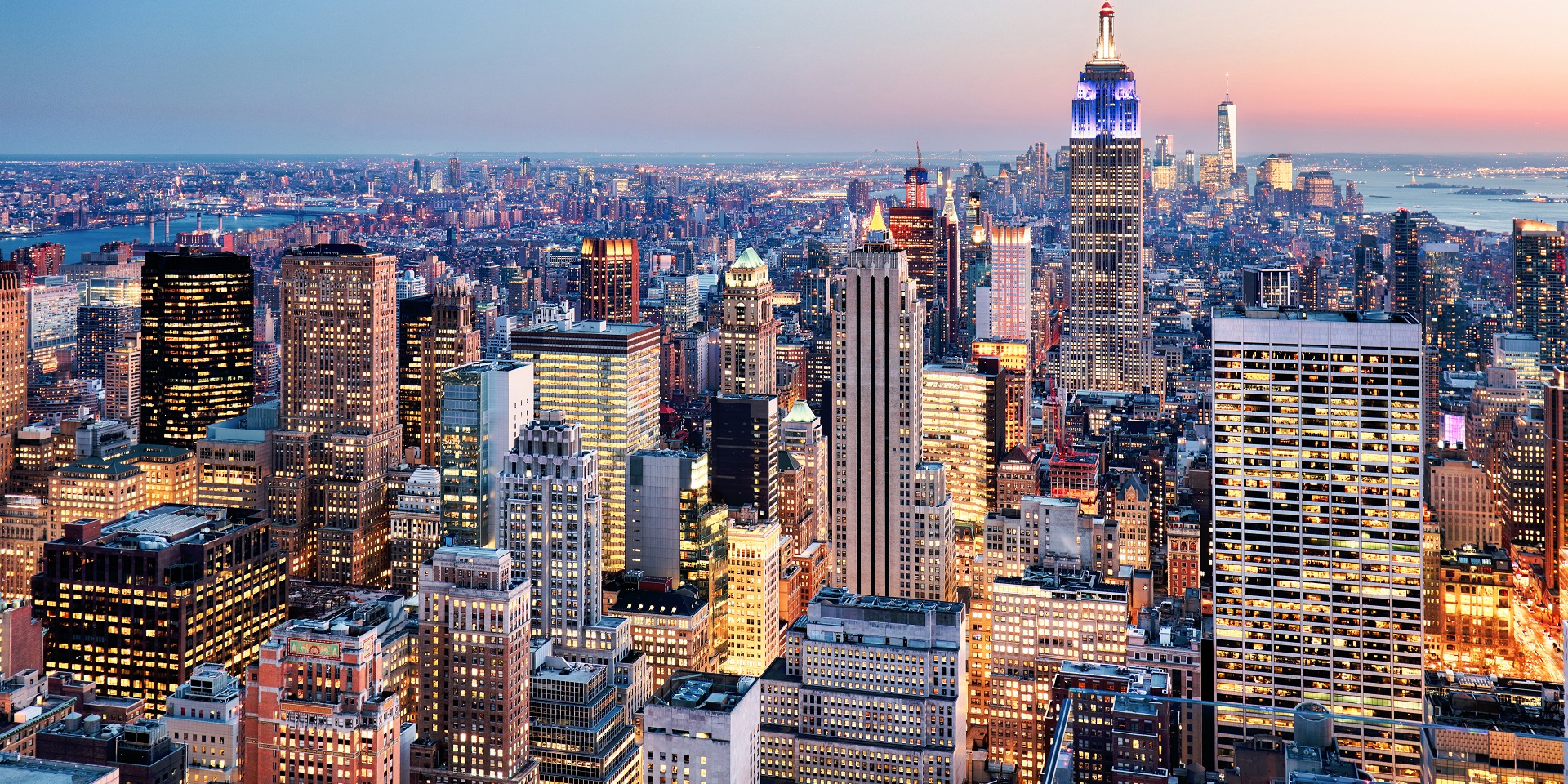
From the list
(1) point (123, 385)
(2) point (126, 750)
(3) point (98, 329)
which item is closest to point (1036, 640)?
(2) point (126, 750)

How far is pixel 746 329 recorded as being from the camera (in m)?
91.1

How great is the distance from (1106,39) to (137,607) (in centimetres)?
8787

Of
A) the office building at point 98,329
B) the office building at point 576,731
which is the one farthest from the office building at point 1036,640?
the office building at point 98,329

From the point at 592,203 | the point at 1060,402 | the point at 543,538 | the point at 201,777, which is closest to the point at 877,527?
the point at 543,538

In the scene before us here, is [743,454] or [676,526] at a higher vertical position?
[743,454]

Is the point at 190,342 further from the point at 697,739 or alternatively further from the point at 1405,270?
the point at 1405,270

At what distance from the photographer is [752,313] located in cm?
9019

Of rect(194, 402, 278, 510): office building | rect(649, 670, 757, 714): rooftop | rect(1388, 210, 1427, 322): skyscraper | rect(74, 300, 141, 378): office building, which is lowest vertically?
rect(649, 670, 757, 714): rooftop

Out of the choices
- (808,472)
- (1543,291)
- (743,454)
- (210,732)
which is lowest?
(210,732)

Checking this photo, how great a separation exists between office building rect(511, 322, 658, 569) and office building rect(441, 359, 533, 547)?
5392 millimetres

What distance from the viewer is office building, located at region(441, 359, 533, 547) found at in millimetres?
62281

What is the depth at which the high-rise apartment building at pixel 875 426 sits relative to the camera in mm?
60969

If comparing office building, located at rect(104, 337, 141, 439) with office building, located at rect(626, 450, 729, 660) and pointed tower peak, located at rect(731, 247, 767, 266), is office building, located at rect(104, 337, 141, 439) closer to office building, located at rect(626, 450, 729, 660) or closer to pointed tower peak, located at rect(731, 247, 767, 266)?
pointed tower peak, located at rect(731, 247, 767, 266)

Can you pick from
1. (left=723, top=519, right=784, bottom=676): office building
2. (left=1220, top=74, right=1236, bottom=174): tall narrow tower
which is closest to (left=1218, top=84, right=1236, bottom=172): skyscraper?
(left=1220, top=74, right=1236, bottom=174): tall narrow tower
